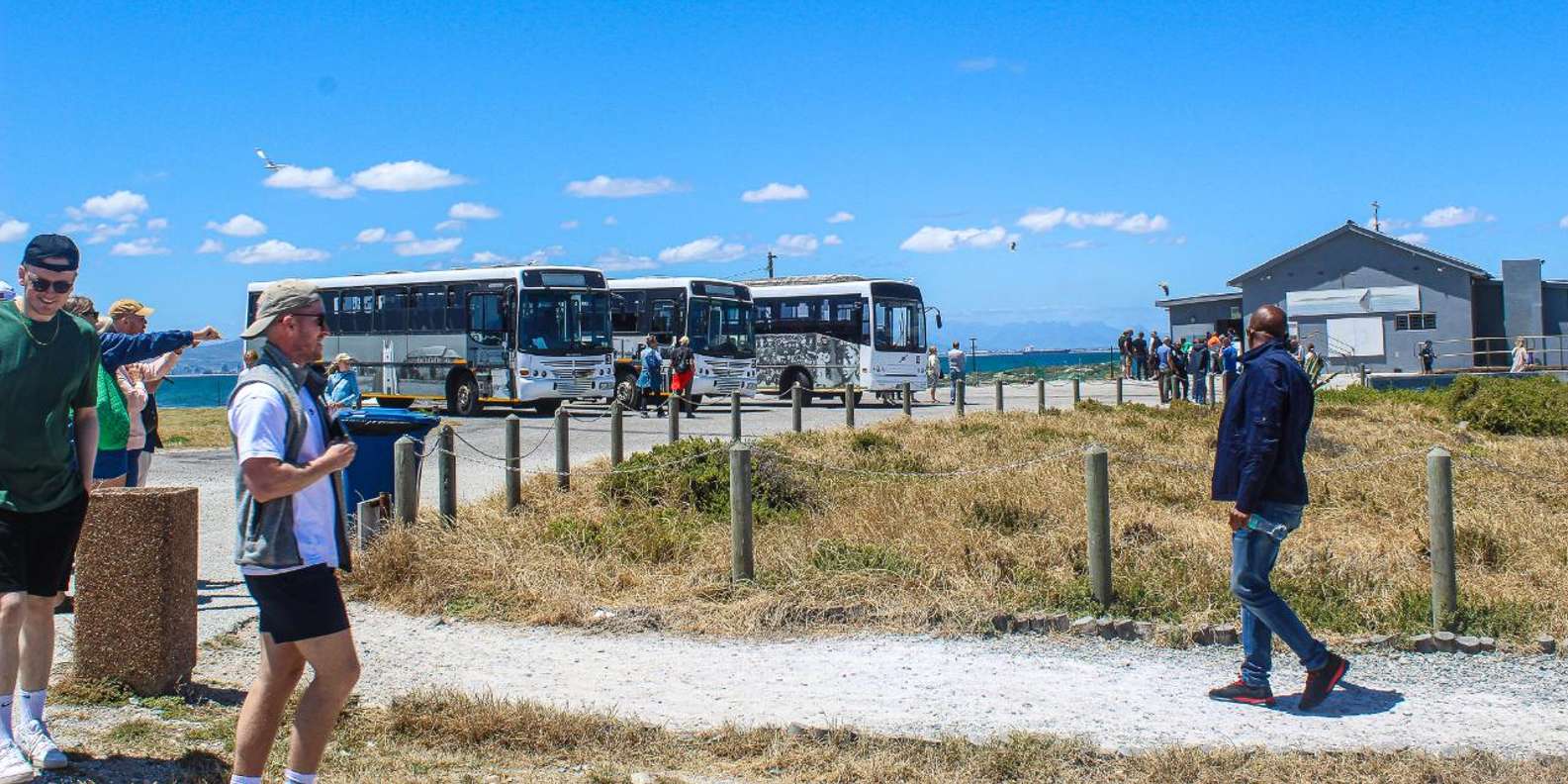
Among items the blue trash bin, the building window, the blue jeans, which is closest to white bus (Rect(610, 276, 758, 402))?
the blue trash bin

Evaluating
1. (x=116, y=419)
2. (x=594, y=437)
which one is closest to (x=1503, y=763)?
(x=116, y=419)

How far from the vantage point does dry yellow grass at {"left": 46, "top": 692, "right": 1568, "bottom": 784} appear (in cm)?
525

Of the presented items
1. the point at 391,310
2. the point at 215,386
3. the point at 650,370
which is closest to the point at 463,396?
the point at 391,310

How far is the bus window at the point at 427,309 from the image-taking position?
28.6 meters

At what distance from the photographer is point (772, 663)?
7316 mm

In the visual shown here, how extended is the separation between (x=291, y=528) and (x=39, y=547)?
5.07 ft

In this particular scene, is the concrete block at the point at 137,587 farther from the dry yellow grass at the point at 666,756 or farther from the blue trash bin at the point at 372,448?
the blue trash bin at the point at 372,448

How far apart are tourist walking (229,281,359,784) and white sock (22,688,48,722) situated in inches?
55.5

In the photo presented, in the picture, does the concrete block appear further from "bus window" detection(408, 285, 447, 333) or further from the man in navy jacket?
"bus window" detection(408, 285, 447, 333)

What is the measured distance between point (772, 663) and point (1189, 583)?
280cm

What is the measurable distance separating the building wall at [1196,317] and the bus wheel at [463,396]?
116 feet

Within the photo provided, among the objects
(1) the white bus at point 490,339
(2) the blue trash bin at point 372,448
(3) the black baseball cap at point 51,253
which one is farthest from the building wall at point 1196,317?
(3) the black baseball cap at point 51,253

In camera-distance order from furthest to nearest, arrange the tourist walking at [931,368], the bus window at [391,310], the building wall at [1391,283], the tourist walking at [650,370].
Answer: the building wall at [1391,283]
the tourist walking at [931,368]
the bus window at [391,310]
the tourist walking at [650,370]

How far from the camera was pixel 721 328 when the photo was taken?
31656 mm
